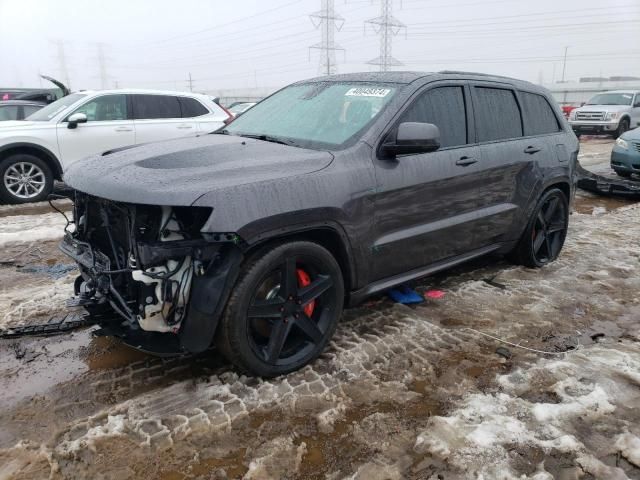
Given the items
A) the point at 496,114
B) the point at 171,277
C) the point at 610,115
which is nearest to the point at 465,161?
the point at 496,114

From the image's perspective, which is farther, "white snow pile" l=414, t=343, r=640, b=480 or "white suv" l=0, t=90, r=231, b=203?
"white suv" l=0, t=90, r=231, b=203

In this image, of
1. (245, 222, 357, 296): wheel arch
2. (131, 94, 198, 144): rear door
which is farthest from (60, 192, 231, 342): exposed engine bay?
(131, 94, 198, 144): rear door

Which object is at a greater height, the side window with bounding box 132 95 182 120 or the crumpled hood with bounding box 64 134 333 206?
the side window with bounding box 132 95 182 120

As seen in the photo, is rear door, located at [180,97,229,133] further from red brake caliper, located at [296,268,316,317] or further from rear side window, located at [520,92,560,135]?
red brake caliper, located at [296,268,316,317]

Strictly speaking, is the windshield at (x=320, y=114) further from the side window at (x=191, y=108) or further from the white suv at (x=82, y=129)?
the side window at (x=191, y=108)

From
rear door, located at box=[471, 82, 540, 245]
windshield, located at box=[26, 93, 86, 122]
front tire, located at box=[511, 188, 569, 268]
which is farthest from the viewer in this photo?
windshield, located at box=[26, 93, 86, 122]

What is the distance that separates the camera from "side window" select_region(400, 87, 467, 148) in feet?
11.8

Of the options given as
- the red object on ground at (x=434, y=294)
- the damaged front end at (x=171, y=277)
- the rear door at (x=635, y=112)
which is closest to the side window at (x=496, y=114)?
the red object on ground at (x=434, y=294)

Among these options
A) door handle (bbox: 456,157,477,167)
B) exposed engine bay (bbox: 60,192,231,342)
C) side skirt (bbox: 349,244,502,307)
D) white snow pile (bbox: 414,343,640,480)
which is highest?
door handle (bbox: 456,157,477,167)

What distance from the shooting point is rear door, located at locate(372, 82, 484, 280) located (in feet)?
10.9

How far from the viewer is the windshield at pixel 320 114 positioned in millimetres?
3396

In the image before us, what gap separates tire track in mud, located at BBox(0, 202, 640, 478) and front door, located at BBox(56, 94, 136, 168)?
589 centimetres

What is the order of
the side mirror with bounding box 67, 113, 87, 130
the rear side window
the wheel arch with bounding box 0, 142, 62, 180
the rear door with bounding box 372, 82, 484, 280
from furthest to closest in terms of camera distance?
1. the side mirror with bounding box 67, 113, 87, 130
2. the wheel arch with bounding box 0, 142, 62, 180
3. the rear side window
4. the rear door with bounding box 372, 82, 484, 280

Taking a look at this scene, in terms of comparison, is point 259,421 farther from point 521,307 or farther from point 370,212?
point 521,307
